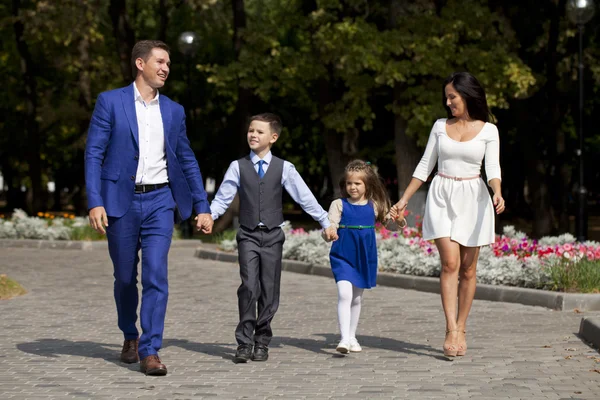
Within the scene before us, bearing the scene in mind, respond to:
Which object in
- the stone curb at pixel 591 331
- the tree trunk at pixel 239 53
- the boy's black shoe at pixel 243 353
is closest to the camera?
the boy's black shoe at pixel 243 353

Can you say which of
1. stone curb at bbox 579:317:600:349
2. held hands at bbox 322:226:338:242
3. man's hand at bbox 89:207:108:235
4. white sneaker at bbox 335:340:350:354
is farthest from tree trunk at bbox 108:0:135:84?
man's hand at bbox 89:207:108:235

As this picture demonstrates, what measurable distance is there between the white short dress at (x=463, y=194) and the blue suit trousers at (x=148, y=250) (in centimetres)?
194

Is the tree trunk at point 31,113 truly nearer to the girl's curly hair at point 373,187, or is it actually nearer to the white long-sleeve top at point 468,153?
the girl's curly hair at point 373,187

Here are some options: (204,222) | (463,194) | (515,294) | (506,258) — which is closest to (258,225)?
(204,222)

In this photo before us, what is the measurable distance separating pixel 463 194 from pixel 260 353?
1.81m

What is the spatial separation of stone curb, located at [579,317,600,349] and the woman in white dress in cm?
121

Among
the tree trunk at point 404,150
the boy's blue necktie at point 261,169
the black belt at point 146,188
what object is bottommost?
the black belt at point 146,188

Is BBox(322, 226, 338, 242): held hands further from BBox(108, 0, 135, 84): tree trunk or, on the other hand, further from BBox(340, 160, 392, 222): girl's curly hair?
BBox(108, 0, 135, 84): tree trunk

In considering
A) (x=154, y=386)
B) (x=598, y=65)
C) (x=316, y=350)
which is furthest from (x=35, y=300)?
(x=598, y=65)

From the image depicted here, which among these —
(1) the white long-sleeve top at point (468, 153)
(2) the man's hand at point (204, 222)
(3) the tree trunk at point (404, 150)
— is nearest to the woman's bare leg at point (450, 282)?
(1) the white long-sleeve top at point (468, 153)

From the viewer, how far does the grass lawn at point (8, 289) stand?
43.4 feet

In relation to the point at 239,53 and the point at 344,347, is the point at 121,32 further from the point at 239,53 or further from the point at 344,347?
the point at 344,347

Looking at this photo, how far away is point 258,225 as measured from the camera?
853cm

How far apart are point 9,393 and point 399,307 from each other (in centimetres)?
598
